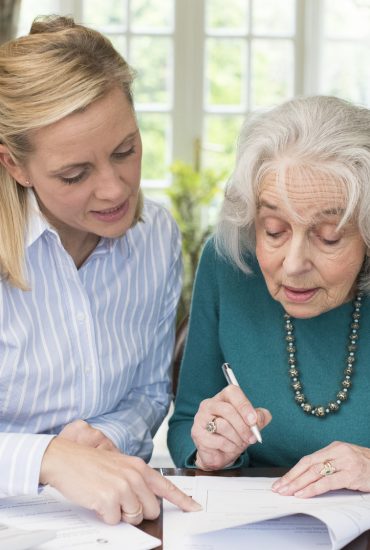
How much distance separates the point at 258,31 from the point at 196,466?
154 inches

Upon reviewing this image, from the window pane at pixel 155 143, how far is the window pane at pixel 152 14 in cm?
48

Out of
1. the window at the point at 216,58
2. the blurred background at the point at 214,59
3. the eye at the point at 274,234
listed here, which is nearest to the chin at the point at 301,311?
the eye at the point at 274,234

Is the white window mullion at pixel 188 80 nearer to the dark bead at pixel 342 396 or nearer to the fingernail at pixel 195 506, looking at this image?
the dark bead at pixel 342 396

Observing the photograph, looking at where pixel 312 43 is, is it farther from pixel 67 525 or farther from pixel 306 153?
pixel 67 525

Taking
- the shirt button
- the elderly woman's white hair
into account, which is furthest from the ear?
the elderly woman's white hair

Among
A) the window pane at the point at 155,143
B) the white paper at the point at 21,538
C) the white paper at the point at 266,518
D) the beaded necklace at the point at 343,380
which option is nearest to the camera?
the white paper at the point at 21,538

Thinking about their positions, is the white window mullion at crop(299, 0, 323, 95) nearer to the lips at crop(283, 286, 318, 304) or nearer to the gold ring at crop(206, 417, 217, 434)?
the lips at crop(283, 286, 318, 304)

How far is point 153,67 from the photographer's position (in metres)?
5.18

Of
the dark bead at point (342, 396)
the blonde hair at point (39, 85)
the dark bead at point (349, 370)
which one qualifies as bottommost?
the dark bead at point (342, 396)

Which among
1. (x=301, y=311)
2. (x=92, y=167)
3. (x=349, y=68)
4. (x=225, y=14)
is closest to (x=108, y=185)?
(x=92, y=167)

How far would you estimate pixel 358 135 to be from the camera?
1670mm

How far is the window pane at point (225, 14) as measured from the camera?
511 centimetres

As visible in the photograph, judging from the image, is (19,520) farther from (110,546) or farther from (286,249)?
(286,249)

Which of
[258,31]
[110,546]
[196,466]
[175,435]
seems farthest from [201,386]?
[258,31]
